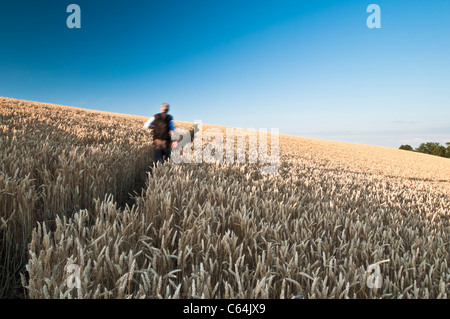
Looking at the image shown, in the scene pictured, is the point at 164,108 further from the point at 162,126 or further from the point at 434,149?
the point at 434,149

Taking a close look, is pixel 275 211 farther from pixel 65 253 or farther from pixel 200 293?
pixel 65 253

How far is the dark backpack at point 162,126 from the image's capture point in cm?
790

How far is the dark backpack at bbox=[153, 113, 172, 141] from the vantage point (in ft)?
25.9

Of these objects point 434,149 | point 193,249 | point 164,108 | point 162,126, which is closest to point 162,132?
point 162,126

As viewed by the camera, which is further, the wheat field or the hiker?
the hiker

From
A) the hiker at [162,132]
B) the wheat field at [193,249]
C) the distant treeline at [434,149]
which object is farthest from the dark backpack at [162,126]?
the distant treeline at [434,149]

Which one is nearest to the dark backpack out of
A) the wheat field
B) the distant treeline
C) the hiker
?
the hiker

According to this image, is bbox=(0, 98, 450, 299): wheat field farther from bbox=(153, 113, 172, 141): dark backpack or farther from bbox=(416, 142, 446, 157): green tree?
bbox=(416, 142, 446, 157): green tree

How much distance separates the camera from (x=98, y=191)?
154 inches

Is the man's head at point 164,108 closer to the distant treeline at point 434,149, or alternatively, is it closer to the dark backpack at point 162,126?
the dark backpack at point 162,126

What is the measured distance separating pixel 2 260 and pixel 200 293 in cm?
233

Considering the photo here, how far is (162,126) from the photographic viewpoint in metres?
7.89

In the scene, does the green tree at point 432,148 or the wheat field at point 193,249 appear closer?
the wheat field at point 193,249
